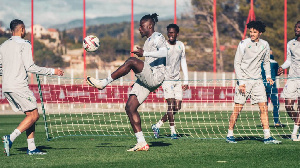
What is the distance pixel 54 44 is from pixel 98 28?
25517mm

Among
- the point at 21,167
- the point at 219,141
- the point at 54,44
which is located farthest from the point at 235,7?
the point at 21,167

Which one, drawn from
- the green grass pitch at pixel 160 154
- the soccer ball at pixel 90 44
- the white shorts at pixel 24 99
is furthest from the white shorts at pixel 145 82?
the white shorts at pixel 24 99

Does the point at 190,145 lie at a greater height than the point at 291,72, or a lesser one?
lesser

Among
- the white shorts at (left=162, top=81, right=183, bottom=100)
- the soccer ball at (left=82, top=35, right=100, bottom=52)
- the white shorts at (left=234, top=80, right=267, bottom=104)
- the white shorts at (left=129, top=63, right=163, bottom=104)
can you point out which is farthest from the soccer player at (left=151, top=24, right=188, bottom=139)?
the white shorts at (left=129, top=63, right=163, bottom=104)

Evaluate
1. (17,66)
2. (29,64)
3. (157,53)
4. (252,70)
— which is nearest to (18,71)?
(17,66)

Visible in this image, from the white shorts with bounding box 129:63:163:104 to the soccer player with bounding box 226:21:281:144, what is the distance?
1853 millimetres

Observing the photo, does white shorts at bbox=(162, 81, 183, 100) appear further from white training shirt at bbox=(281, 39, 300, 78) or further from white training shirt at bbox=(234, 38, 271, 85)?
white training shirt at bbox=(281, 39, 300, 78)

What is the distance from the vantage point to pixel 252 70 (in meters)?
10.8

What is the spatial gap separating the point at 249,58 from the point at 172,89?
83.2 inches

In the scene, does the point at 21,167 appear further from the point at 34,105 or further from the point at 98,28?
the point at 98,28

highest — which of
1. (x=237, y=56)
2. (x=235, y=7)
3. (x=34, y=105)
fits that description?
(x=235, y=7)

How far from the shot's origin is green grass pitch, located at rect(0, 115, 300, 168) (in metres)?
8.10

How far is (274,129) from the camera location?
1444 cm

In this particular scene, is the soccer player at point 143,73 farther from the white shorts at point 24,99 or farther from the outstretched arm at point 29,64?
the white shorts at point 24,99
